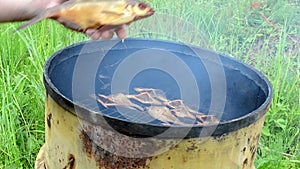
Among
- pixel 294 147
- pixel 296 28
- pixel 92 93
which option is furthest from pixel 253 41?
pixel 92 93

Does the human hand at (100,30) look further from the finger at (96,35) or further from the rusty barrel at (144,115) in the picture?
the rusty barrel at (144,115)

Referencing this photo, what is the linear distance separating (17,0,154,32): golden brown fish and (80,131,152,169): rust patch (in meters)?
0.41

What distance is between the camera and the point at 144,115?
2.33 metres

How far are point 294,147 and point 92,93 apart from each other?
1.38 metres

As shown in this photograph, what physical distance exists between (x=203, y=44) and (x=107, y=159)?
2.14 metres

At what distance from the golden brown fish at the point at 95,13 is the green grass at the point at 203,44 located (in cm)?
119

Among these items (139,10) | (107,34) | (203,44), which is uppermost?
(139,10)

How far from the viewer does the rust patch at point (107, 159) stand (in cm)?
166

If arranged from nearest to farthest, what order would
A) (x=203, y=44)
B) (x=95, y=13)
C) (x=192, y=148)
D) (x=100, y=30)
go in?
(x=192, y=148) < (x=95, y=13) < (x=100, y=30) < (x=203, y=44)

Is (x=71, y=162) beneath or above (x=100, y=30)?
beneath

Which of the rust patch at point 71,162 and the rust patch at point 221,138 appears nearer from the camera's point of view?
the rust patch at point 221,138

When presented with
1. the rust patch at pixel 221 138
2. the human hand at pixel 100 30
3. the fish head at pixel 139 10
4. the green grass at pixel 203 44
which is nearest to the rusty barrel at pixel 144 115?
the rust patch at pixel 221 138

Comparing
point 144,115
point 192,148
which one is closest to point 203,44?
point 144,115

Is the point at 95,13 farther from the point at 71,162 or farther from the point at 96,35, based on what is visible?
the point at 71,162
